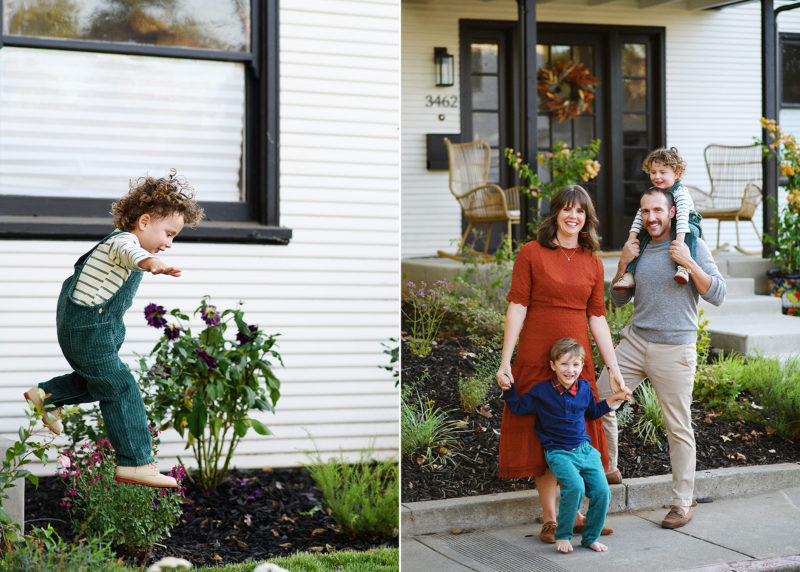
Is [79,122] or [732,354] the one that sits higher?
[79,122]

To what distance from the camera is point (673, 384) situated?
3.66 metres

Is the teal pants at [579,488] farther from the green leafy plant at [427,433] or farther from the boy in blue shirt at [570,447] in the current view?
the green leafy plant at [427,433]

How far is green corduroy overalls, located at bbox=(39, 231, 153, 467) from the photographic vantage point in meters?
2.27

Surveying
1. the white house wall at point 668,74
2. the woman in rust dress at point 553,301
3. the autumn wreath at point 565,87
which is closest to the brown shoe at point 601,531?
the woman in rust dress at point 553,301

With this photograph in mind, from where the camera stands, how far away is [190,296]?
16.6 ft

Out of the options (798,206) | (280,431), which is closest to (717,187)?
(798,206)

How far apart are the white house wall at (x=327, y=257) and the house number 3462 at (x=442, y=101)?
3.24 metres

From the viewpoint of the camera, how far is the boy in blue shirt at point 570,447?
3.50 metres

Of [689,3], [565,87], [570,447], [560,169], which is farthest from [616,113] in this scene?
[570,447]

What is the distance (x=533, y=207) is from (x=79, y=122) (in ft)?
11.3

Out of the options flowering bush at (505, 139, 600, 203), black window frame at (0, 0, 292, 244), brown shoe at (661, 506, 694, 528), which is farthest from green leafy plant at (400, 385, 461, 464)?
flowering bush at (505, 139, 600, 203)

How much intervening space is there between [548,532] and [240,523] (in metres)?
1.49

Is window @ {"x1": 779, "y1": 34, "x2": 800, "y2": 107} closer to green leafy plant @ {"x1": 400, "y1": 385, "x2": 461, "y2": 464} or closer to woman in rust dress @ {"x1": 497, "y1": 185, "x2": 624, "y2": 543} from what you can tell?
woman in rust dress @ {"x1": 497, "y1": 185, "x2": 624, "y2": 543}

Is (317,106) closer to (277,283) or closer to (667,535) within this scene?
(277,283)
